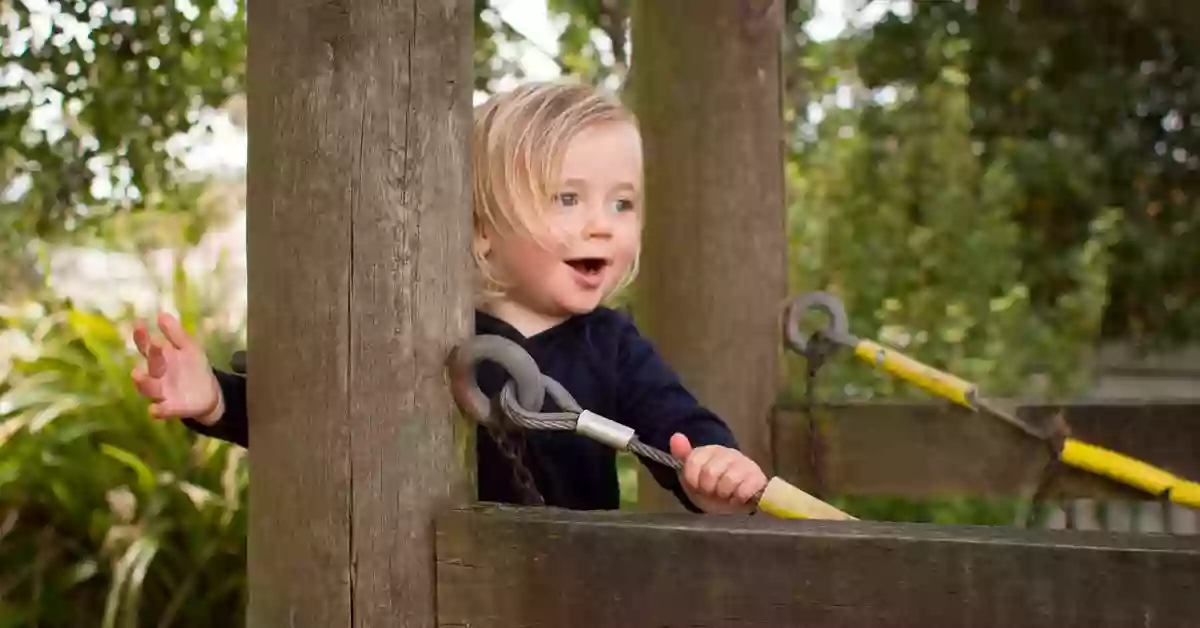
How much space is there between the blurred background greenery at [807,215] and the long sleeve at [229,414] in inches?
53.8

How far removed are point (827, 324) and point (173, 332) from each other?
95 centimetres

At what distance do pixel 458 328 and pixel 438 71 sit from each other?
21 centimetres

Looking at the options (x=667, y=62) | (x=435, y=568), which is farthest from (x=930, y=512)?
(x=435, y=568)

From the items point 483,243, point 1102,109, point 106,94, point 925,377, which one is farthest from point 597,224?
point 1102,109

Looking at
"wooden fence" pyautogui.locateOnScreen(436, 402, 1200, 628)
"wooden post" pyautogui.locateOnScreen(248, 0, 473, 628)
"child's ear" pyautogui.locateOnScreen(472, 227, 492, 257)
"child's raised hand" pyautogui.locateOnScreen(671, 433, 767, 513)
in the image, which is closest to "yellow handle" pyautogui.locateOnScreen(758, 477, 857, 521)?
"child's raised hand" pyautogui.locateOnScreen(671, 433, 767, 513)

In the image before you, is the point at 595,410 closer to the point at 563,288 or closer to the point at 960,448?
the point at 563,288

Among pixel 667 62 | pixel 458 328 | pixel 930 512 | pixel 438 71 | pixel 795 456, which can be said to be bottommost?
pixel 930 512

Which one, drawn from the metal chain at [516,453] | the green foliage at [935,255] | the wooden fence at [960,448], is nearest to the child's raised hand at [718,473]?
the metal chain at [516,453]

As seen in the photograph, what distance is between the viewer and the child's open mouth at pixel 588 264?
1.20 metres

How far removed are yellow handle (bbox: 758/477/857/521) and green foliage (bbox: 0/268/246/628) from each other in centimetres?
177

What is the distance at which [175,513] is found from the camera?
102 inches

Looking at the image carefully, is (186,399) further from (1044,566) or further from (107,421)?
(107,421)

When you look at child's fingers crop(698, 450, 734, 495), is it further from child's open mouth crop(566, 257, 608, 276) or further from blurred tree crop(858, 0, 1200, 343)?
blurred tree crop(858, 0, 1200, 343)

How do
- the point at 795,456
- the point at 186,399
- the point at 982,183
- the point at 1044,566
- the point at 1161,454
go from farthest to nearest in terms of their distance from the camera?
the point at 982,183
the point at 795,456
the point at 1161,454
the point at 186,399
the point at 1044,566
